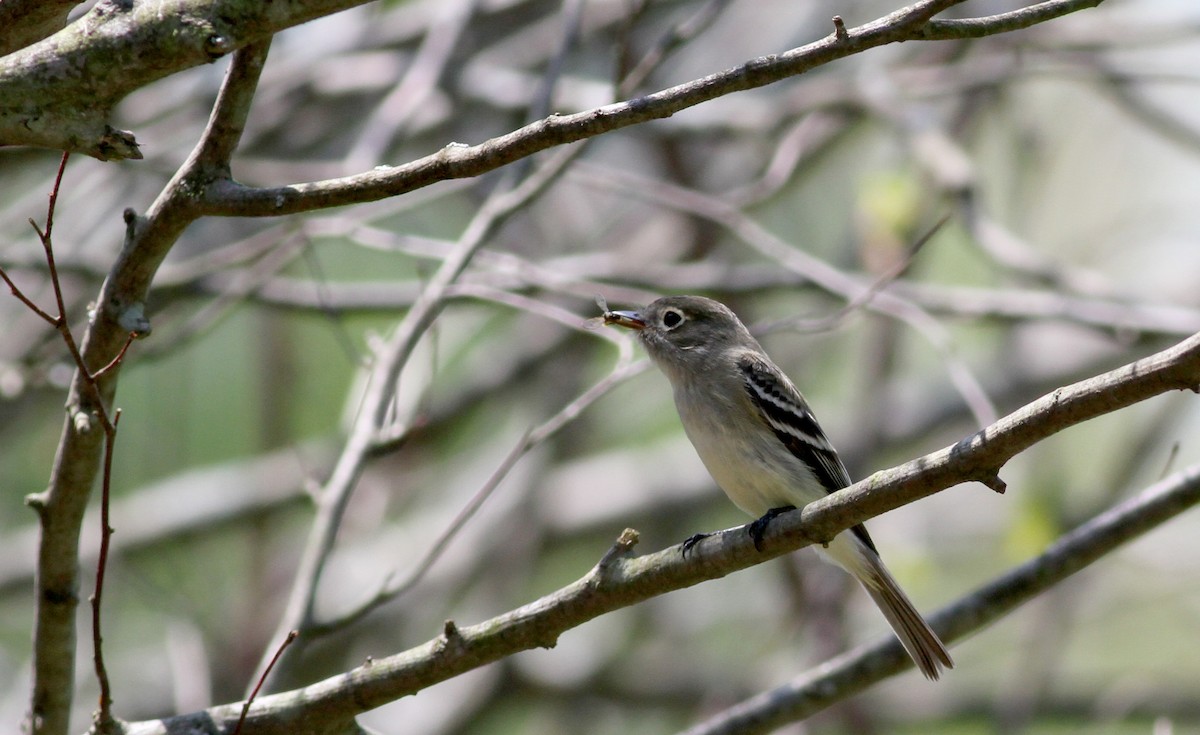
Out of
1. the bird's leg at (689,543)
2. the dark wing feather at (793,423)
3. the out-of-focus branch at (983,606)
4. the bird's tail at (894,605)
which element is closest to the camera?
the bird's leg at (689,543)

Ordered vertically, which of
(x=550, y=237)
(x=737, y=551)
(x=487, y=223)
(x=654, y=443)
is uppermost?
(x=550, y=237)

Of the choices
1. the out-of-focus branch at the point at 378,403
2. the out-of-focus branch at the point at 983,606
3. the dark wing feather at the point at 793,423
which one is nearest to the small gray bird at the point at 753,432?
the dark wing feather at the point at 793,423

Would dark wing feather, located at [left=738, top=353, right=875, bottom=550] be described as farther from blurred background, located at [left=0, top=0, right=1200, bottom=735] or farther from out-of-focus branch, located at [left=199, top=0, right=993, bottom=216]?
out-of-focus branch, located at [left=199, top=0, right=993, bottom=216]

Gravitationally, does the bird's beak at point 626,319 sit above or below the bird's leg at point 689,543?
above

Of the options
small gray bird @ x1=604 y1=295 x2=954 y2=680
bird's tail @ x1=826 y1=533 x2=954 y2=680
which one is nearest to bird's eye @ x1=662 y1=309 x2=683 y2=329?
small gray bird @ x1=604 y1=295 x2=954 y2=680

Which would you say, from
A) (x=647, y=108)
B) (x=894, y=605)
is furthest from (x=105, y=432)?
(x=894, y=605)

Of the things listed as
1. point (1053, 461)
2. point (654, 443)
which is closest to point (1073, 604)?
point (1053, 461)

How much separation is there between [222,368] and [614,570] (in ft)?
35.3

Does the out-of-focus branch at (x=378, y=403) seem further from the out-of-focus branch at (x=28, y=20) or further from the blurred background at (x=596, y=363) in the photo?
the out-of-focus branch at (x=28, y=20)

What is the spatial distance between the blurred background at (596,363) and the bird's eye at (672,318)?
0.50m

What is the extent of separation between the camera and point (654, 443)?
13.4 meters

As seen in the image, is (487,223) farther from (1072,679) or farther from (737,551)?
(1072,679)

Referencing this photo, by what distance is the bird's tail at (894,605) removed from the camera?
225 inches

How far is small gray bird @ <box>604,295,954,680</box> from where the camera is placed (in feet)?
20.1
